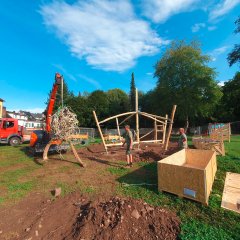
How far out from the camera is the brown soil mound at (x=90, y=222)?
13.3 ft

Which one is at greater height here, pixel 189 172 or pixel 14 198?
pixel 189 172

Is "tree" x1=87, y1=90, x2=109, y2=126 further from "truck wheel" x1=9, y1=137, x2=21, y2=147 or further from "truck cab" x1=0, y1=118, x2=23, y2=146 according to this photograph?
"truck wheel" x1=9, y1=137, x2=21, y2=147

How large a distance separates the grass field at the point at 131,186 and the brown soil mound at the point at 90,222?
0.45 metres

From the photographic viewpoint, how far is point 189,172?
516 centimetres

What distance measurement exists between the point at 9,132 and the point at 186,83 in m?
23.4

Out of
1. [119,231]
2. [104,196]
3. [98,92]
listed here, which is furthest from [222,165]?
[98,92]

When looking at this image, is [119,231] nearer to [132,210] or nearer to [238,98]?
[132,210]

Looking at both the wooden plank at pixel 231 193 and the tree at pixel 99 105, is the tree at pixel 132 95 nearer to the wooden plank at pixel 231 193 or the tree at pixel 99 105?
the tree at pixel 99 105

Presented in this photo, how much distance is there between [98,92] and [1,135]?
31.8 metres

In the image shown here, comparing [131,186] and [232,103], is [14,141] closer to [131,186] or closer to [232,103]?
[131,186]

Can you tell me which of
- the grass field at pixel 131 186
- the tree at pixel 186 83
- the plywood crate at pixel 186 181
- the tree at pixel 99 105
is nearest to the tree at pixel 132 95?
the tree at pixel 99 105

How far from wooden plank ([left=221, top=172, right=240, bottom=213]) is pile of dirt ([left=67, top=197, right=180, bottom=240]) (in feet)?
4.97

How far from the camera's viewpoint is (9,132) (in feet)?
61.6

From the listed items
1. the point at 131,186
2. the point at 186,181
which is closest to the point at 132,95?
the point at 131,186
